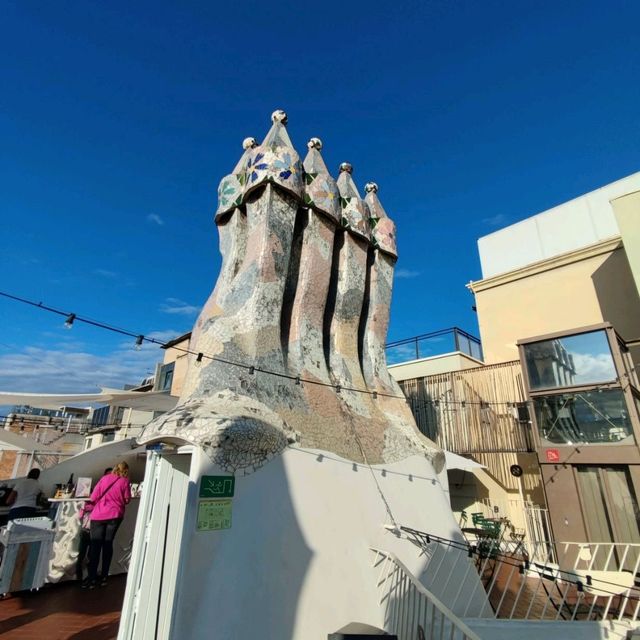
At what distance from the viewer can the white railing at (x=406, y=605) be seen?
3735 millimetres

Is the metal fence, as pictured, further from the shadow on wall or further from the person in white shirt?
the shadow on wall

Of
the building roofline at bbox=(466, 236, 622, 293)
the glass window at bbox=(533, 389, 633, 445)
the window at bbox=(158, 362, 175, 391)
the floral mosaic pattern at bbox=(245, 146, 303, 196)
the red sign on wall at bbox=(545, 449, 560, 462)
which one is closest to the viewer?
the floral mosaic pattern at bbox=(245, 146, 303, 196)

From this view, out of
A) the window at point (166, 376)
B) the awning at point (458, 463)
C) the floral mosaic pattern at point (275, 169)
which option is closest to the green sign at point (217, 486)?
the floral mosaic pattern at point (275, 169)

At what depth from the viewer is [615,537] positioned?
26.9 ft

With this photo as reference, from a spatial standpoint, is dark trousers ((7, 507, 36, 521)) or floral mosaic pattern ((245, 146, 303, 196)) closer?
dark trousers ((7, 507, 36, 521))

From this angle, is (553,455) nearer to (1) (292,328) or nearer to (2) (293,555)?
(1) (292,328)

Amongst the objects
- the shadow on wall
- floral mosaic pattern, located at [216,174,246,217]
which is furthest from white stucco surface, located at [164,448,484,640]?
the shadow on wall

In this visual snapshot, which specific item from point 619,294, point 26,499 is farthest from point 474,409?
point 26,499

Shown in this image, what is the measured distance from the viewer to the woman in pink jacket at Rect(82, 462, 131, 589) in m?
4.99

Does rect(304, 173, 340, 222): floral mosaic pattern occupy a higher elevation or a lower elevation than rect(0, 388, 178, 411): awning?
higher

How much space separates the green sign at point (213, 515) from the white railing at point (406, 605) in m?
2.04

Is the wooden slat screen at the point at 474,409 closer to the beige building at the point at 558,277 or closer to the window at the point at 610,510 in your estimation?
the window at the point at 610,510

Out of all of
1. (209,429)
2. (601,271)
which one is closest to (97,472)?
(209,429)

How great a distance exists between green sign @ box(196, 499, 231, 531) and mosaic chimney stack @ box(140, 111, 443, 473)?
1.21 feet
